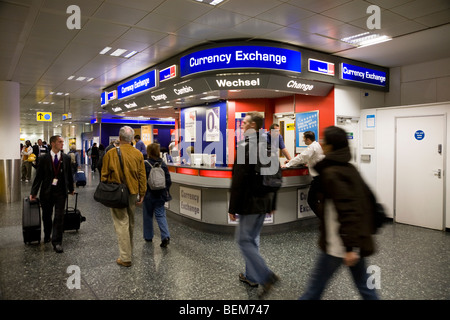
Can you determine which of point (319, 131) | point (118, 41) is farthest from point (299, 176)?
point (118, 41)

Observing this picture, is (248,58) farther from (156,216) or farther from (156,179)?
(156,216)

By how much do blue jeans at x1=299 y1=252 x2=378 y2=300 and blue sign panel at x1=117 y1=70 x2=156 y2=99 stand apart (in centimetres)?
604

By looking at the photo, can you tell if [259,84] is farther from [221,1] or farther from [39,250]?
[39,250]

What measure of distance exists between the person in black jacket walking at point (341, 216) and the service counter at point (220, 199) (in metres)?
2.91

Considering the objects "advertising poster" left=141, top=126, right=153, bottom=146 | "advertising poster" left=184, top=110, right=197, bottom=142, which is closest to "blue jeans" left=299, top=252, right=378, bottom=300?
"advertising poster" left=184, top=110, right=197, bottom=142

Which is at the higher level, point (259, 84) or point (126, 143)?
point (259, 84)

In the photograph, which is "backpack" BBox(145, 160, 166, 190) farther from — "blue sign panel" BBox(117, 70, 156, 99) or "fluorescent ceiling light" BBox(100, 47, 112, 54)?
"blue sign panel" BBox(117, 70, 156, 99)

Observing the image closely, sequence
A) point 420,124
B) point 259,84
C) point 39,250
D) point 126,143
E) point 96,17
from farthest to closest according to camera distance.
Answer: point 420,124 < point 259,84 < point 96,17 < point 39,250 < point 126,143

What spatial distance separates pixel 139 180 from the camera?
3.90 metres

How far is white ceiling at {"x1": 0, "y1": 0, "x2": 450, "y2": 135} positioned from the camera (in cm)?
423

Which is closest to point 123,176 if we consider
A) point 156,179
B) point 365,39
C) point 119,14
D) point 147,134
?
point 156,179

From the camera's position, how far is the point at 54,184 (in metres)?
4.30

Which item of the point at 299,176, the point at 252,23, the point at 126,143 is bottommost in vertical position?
the point at 299,176
